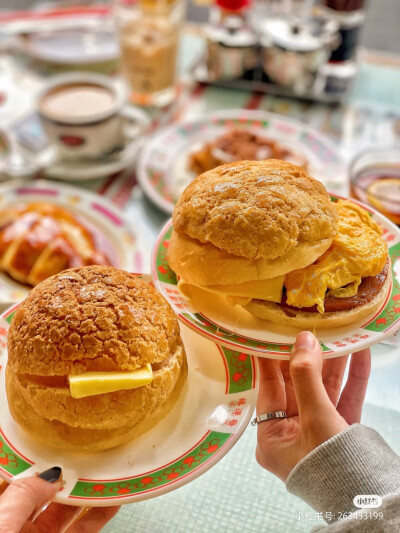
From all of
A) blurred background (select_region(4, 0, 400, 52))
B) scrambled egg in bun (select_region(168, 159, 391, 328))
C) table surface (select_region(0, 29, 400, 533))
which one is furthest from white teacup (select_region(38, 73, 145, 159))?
blurred background (select_region(4, 0, 400, 52))

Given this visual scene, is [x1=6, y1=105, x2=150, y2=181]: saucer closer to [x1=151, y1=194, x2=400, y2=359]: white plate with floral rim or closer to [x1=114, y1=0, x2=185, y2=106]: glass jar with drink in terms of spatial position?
[x1=114, y1=0, x2=185, y2=106]: glass jar with drink

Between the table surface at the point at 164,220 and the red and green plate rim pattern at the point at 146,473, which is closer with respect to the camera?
the red and green plate rim pattern at the point at 146,473

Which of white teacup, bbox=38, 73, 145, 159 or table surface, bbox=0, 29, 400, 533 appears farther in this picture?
white teacup, bbox=38, 73, 145, 159

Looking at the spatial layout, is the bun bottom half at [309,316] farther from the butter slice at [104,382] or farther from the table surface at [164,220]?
the butter slice at [104,382]

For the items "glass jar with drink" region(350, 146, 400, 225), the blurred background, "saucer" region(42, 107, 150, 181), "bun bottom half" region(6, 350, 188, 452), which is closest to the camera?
"bun bottom half" region(6, 350, 188, 452)

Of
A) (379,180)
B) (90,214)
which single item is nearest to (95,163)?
(90,214)

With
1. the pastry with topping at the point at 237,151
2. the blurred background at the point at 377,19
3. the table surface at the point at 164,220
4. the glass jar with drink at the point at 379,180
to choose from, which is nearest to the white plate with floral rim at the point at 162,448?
the table surface at the point at 164,220

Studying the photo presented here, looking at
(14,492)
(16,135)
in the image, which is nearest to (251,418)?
(14,492)

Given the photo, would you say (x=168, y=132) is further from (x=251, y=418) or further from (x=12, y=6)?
(x=12, y=6)
